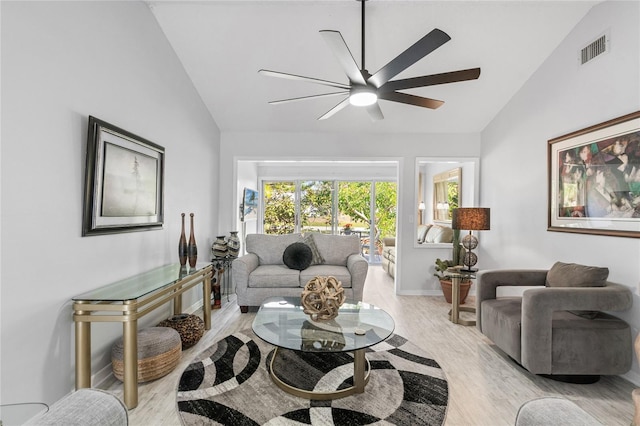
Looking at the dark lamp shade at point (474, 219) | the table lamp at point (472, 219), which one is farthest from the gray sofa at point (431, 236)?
the dark lamp shade at point (474, 219)

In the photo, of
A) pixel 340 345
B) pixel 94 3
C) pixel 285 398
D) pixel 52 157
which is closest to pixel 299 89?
pixel 94 3

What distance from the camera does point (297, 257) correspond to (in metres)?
3.97

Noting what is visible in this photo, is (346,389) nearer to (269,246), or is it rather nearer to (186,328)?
(186,328)

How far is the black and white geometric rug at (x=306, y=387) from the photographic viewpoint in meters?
1.89

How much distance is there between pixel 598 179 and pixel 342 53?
241cm

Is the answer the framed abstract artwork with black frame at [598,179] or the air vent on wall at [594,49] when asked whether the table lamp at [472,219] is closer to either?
the framed abstract artwork with black frame at [598,179]

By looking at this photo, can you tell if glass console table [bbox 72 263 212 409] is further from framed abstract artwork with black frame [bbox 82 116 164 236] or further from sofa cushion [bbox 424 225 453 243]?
sofa cushion [bbox 424 225 453 243]

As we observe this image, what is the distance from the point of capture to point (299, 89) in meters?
3.81

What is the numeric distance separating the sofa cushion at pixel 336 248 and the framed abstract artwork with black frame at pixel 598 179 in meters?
2.25

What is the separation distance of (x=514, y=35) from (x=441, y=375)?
10.5ft

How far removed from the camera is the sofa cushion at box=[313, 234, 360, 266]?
14.1 feet

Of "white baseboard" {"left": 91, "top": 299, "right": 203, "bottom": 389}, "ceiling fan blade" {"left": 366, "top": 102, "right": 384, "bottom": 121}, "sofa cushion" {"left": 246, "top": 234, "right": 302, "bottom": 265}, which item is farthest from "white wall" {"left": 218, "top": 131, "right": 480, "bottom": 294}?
"white baseboard" {"left": 91, "top": 299, "right": 203, "bottom": 389}

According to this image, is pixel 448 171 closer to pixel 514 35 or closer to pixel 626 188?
pixel 514 35

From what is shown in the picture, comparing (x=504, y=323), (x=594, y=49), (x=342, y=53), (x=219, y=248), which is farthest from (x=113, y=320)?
(x=594, y=49)
